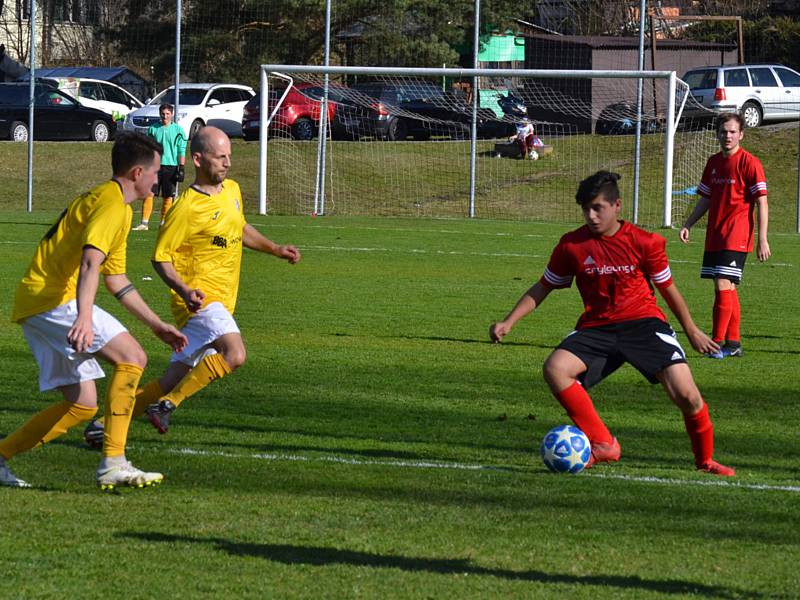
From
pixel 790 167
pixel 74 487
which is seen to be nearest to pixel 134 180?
pixel 74 487

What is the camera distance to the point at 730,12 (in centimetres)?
4188

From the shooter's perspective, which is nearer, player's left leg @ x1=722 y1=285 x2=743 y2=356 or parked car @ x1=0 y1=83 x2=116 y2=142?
player's left leg @ x1=722 y1=285 x2=743 y2=356

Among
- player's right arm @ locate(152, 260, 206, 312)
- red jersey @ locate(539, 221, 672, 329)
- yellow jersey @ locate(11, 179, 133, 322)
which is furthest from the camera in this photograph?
player's right arm @ locate(152, 260, 206, 312)

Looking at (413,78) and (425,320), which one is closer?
(425,320)

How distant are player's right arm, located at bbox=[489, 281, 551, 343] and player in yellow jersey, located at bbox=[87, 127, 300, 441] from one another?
1.39 m

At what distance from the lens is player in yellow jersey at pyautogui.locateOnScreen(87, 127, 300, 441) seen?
6.80m

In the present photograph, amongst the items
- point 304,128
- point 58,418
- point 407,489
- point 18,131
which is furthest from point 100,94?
point 407,489

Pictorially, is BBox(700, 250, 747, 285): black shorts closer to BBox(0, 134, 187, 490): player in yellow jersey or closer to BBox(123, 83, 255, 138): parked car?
BBox(0, 134, 187, 490): player in yellow jersey

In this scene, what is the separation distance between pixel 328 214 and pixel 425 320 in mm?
15304

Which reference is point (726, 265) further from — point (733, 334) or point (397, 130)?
point (397, 130)

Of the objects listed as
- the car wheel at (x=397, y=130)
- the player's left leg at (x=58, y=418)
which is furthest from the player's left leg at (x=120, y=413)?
the car wheel at (x=397, y=130)

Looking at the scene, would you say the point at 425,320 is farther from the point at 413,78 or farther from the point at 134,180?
the point at 413,78

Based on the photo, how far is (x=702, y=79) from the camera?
102 ft

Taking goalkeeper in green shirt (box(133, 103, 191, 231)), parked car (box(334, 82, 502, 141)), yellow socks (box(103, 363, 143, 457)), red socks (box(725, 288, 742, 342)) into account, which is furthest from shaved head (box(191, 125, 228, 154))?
parked car (box(334, 82, 502, 141))
